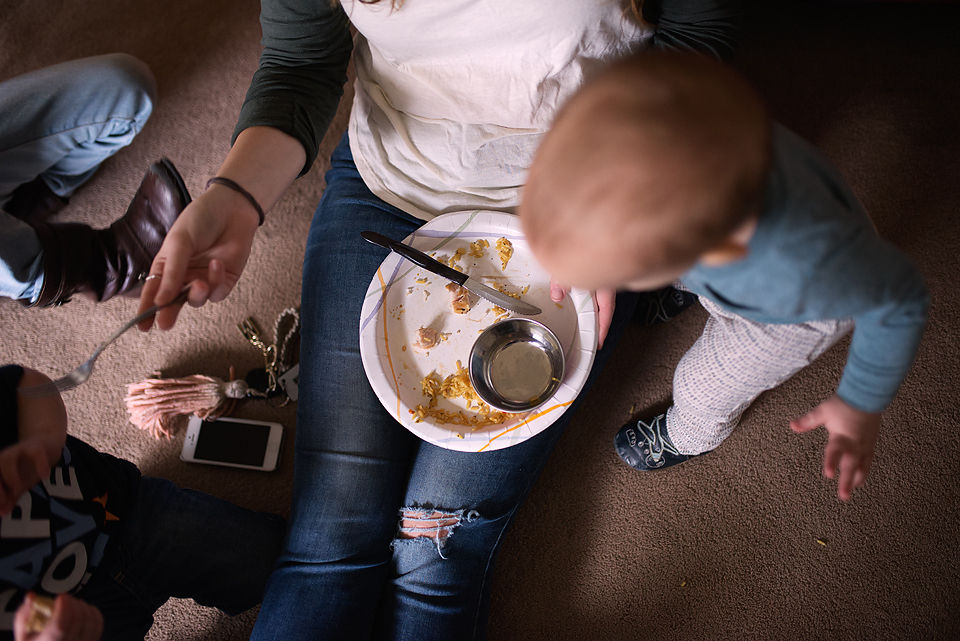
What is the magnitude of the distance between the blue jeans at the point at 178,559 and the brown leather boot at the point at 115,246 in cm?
47

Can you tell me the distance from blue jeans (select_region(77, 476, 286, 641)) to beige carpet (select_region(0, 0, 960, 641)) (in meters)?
0.18

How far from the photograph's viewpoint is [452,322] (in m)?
0.82

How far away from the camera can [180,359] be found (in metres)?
1.25

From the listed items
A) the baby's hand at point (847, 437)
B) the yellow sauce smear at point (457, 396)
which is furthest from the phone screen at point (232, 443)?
the baby's hand at point (847, 437)

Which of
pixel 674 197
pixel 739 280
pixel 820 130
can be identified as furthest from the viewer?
pixel 820 130

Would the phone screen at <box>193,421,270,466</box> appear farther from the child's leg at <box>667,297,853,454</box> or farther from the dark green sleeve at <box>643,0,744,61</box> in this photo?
the dark green sleeve at <box>643,0,744,61</box>

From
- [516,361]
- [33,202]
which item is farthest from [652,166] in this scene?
[33,202]

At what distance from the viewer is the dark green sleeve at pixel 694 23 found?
75cm

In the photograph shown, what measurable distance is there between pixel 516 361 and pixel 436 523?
0.29 m

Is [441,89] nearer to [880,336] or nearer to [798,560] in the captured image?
[880,336]

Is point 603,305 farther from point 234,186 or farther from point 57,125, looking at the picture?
point 57,125

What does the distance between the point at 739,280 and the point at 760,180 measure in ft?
0.47

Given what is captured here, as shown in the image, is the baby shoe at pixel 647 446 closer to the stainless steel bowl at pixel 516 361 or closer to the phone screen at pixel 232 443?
the stainless steel bowl at pixel 516 361

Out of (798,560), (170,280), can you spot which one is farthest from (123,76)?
(798,560)
